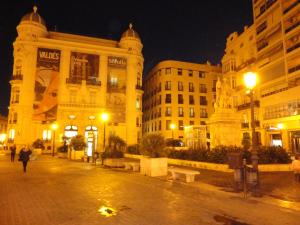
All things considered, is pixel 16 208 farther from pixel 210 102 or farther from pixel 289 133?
pixel 210 102

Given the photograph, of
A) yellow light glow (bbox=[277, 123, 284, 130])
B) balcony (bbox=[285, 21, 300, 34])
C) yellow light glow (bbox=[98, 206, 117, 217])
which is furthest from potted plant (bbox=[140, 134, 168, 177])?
balcony (bbox=[285, 21, 300, 34])

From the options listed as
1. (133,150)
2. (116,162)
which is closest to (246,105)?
(133,150)

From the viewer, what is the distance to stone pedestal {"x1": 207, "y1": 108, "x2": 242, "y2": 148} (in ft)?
59.5

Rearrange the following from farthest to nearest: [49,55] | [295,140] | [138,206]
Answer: [49,55] < [295,140] < [138,206]

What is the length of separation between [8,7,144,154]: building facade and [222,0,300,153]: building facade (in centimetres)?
2276

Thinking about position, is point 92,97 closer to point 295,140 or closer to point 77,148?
point 77,148

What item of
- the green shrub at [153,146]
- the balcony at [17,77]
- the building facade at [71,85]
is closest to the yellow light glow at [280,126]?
the green shrub at [153,146]

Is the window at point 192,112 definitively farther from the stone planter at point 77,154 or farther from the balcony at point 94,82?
the stone planter at point 77,154

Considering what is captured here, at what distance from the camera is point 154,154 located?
50.1 feet

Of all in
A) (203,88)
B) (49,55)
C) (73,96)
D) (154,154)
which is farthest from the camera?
(203,88)

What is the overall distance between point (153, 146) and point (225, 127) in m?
5.98

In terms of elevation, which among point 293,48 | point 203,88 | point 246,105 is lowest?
point 246,105

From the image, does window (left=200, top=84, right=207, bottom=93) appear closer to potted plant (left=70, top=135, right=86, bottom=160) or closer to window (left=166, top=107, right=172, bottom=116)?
window (left=166, top=107, right=172, bottom=116)

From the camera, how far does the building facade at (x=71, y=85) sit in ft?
161
